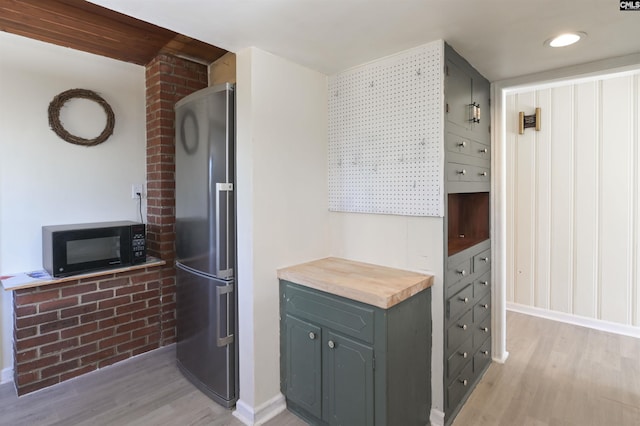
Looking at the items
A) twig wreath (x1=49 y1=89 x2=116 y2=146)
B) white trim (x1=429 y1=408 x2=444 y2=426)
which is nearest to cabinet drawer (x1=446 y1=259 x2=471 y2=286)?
white trim (x1=429 y1=408 x2=444 y2=426)

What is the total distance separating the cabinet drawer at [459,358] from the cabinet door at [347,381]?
593 mm

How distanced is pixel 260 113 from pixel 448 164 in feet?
3.69

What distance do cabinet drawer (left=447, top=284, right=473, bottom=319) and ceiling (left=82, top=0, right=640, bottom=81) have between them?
57.8 inches

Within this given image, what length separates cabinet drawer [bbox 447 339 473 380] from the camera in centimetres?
197

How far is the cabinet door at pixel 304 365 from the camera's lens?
6.18 ft

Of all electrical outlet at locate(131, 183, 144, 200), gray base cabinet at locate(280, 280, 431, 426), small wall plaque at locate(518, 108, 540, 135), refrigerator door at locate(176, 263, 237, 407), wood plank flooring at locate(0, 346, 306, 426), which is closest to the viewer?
gray base cabinet at locate(280, 280, 431, 426)

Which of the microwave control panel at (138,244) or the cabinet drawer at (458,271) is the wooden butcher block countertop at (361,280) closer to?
the cabinet drawer at (458,271)

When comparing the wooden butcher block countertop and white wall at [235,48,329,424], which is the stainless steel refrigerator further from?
the wooden butcher block countertop

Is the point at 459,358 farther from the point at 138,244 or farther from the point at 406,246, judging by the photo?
the point at 138,244

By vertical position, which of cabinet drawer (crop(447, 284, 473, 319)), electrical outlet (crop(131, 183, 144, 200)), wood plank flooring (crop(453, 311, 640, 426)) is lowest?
wood plank flooring (crop(453, 311, 640, 426))

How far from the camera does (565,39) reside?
181 centimetres

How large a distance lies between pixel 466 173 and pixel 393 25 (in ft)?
3.38

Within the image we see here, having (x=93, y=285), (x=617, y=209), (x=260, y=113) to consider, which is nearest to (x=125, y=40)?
(x=260, y=113)

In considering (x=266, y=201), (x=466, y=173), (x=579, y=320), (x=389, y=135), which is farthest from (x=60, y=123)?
(x=579, y=320)
